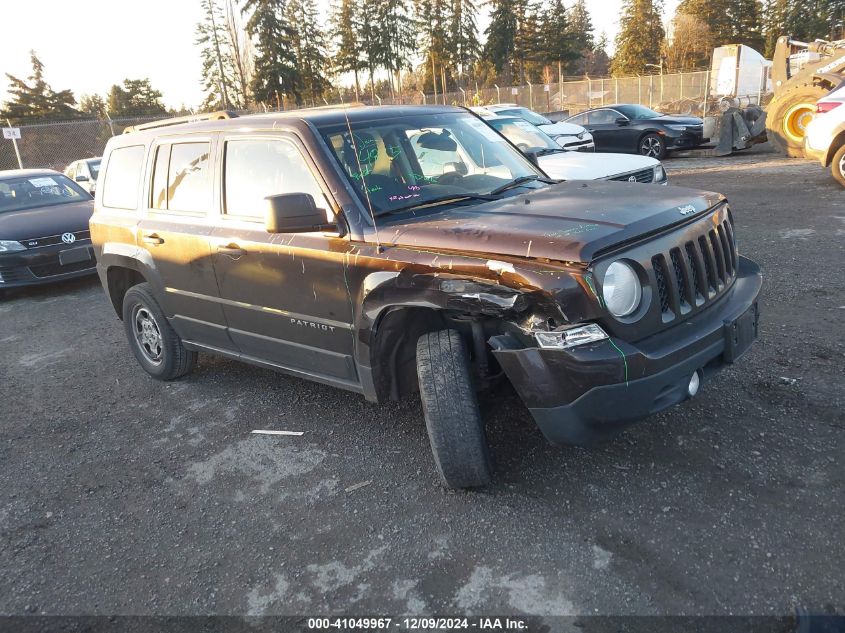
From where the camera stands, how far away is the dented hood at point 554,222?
2771 mm

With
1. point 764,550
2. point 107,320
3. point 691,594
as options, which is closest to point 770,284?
point 764,550

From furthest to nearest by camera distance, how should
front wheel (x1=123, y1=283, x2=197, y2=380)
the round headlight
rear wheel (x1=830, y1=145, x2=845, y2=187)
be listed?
rear wheel (x1=830, y1=145, x2=845, y2=187) → front wheel (x1=123, y1=283, x2=197, y2=380) → the round headlight

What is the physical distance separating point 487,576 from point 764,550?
45.5 inches

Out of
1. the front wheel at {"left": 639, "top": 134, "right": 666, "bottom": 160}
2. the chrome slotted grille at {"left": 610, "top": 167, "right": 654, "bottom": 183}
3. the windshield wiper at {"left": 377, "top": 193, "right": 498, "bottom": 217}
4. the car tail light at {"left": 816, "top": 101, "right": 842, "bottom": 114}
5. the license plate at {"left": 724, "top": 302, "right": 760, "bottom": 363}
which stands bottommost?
the front wheel at {"left": 639, "top": 134, "right": 666, "bottom": 160}

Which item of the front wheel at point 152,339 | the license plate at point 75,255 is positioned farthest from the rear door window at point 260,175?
the license plate at point 75,255

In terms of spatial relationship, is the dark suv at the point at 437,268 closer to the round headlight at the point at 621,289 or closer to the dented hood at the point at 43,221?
the round headlight at the point at 621,289

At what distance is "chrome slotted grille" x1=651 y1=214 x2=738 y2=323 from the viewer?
2.93 m

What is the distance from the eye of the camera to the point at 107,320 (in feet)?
23.8

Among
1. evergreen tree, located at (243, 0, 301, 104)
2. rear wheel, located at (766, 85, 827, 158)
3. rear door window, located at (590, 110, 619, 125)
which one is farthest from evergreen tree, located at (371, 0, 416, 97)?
rear wheel, located at (766, 85, 827, 158)

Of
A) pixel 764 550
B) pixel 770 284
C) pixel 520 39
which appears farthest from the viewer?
pixel 520 39

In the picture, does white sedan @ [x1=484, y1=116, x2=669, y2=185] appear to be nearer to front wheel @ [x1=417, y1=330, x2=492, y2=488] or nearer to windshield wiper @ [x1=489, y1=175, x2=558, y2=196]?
windshield wiper @ [x1=489, y1=175, x2=558, y2=196]

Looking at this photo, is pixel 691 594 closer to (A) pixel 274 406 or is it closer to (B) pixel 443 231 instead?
(B) pixel 443 231

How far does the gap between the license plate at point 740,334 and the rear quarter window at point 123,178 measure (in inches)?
164

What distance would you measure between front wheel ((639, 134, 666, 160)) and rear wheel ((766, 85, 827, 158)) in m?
3.50
